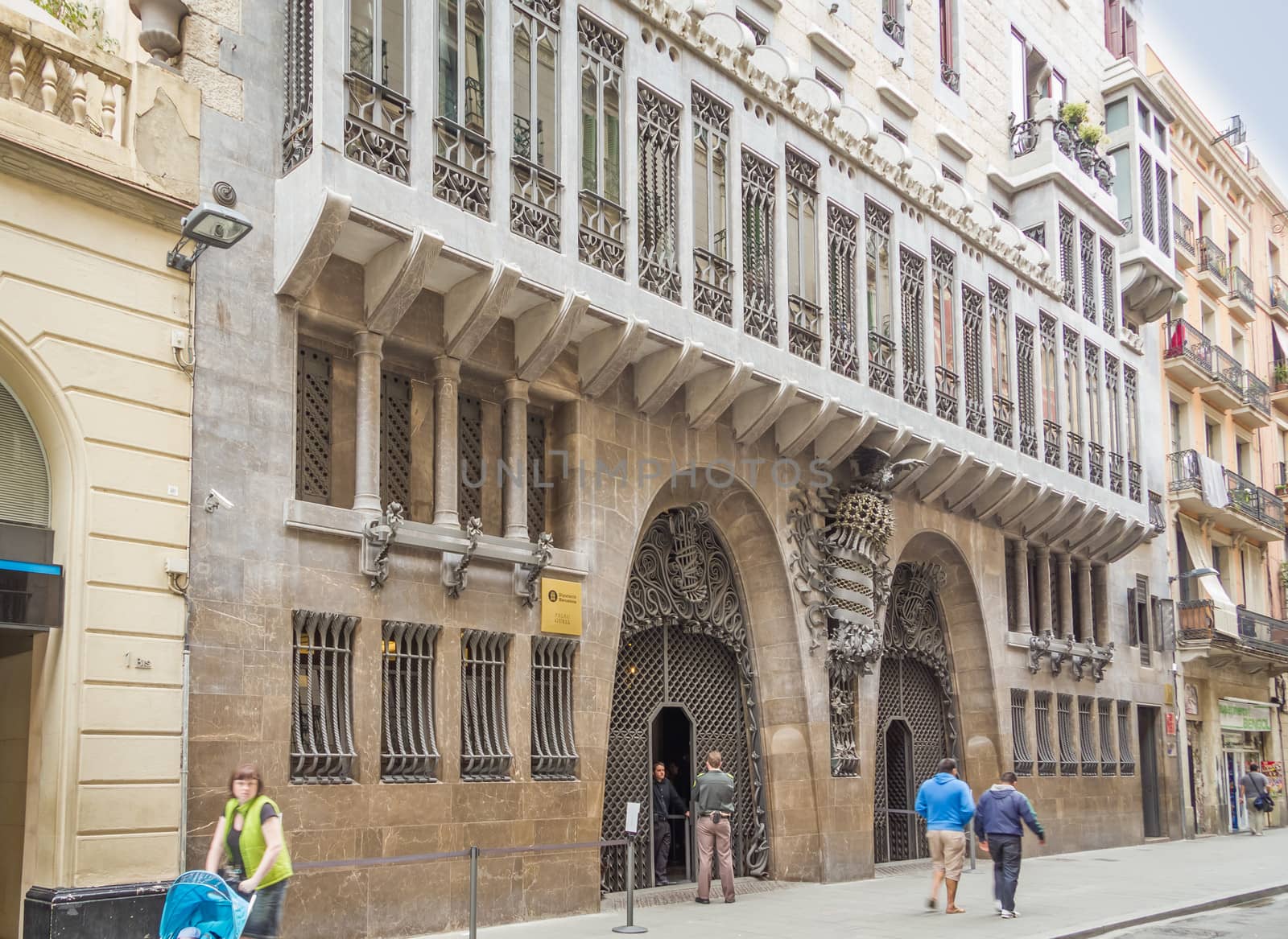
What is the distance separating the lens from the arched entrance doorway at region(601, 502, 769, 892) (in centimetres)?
1644

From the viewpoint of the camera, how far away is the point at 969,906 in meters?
15.5

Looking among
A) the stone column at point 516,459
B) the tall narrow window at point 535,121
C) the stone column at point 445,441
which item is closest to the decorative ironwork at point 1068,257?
the tall narrow window at point 535,121

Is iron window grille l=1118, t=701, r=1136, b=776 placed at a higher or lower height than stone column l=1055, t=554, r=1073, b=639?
lower

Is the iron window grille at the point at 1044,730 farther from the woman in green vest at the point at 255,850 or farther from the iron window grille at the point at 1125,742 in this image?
the woman in green vest at the point at 255,850

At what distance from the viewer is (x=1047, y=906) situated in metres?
15.6

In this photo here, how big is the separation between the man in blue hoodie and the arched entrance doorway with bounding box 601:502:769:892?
11.8ft

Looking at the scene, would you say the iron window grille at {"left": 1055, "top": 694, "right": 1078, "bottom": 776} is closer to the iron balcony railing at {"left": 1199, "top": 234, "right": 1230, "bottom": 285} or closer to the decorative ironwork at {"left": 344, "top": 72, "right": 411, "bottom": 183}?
the iron balcony railing at {"left": 1199, "top": 234, "right": 1230, "bottom": 285}

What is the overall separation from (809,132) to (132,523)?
11.3m

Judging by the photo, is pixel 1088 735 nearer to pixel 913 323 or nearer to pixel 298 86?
pixel 913 323

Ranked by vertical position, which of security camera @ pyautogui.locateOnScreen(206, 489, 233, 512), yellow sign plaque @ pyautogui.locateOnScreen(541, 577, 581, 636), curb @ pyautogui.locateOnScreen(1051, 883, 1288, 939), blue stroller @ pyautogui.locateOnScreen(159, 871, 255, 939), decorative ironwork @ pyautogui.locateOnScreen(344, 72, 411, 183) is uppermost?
decorative ironwork @ pyautogui.locateOnScreen(344, 72, 411, 183)

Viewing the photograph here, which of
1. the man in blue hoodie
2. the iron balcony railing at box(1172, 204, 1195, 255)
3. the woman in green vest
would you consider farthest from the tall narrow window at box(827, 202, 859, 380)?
the iron balcony railing at box(1172, 204, 1195, 255)

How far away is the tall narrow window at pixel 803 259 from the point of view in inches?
716

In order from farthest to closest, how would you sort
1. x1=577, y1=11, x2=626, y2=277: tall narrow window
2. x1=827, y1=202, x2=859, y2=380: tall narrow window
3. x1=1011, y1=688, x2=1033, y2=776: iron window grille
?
x1=1011, y1=688, x2=1033, y2=776: iron window grille < x1=827, y1=202, x2=859, y2=380: tall narrow window < x1=577, y1=11, x2=626, y2=277: tall narrow window

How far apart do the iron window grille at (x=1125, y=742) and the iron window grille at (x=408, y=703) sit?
1843 cm
